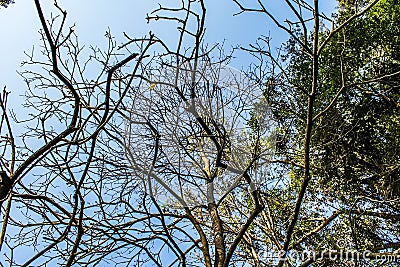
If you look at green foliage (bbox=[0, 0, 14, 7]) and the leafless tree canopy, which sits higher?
green foliage (bbox=[0, 0, 14, 7])

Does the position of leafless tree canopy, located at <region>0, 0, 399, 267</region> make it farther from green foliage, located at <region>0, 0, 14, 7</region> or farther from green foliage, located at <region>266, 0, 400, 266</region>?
green foliage, located at <region>266, 0, 400, 266</region>

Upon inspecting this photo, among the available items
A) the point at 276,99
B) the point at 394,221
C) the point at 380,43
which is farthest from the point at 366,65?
the point at 394,221

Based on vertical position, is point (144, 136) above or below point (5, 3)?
below

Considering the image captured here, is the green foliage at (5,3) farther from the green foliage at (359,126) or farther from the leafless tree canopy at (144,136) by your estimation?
the green foliage at (359,126)

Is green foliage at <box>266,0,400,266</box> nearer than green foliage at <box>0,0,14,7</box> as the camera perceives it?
No

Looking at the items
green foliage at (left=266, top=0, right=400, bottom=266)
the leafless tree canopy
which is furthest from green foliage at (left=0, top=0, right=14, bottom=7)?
green foliage at (left=266, top=0, right=400, bottom=266)

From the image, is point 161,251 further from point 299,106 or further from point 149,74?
point 299,106

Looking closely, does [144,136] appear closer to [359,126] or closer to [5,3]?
[5,3]

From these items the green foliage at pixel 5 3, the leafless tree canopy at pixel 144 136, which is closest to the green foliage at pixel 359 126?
the leafless tree canopy at pixel 144 136

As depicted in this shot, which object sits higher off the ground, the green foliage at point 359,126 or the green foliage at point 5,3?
the green foliage at point 359,126

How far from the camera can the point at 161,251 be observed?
2.01 metres

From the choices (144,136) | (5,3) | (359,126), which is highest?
(359,126)

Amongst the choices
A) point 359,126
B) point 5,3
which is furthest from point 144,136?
point 359,126

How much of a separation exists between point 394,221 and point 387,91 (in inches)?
40.5
